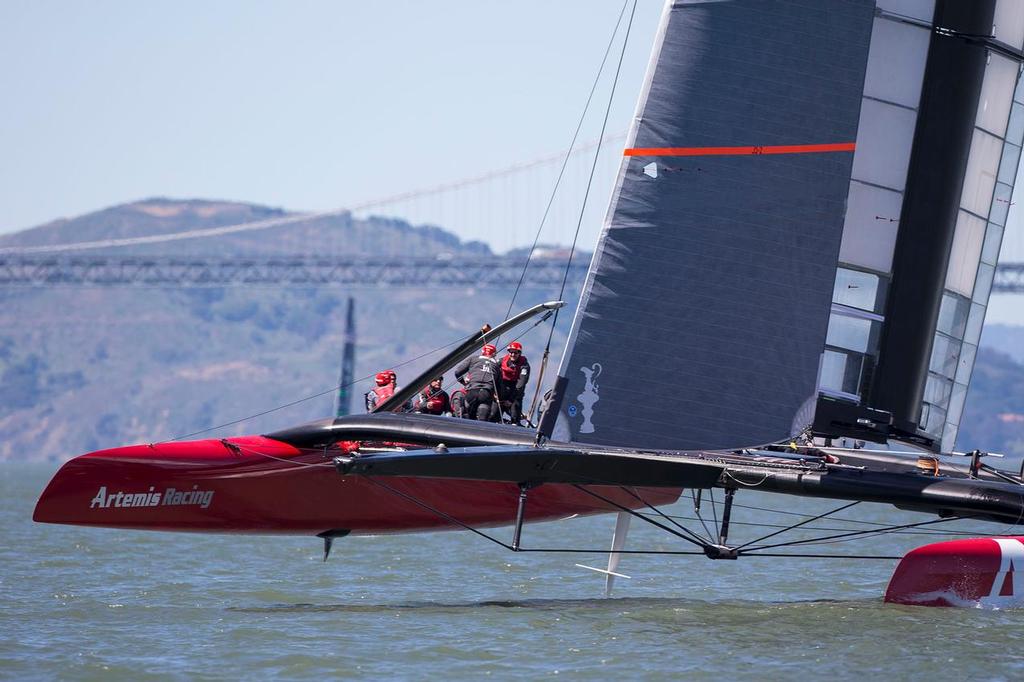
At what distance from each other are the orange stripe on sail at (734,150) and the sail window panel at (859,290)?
3.07 ft

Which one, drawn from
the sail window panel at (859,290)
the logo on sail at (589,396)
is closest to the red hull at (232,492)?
the logo on sail at (589,396)

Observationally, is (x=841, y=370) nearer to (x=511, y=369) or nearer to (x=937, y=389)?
(x=937, y=389)

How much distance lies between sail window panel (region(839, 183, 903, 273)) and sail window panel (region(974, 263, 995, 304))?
2.79 ft

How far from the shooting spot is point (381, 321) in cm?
11894

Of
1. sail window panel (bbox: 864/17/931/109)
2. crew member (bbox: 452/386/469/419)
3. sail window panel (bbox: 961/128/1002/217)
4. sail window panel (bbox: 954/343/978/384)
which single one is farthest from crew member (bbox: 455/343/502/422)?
sail window panel (bbox: 961/128/1002/217)

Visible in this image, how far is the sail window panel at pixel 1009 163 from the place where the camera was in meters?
8.08

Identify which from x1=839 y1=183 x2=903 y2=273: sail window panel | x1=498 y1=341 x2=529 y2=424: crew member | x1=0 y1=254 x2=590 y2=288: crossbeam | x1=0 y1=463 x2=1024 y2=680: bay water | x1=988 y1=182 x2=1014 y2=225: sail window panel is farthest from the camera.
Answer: x1=0 y1=254 x2=590 y2=288: crossbeam

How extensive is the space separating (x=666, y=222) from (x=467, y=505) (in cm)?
212

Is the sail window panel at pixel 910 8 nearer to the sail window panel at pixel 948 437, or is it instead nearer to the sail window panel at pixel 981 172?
the sail window panel at pixel 981 172

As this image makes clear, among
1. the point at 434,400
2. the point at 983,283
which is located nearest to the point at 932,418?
the point at 983,283

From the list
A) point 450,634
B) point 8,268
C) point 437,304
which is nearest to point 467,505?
point 450,634

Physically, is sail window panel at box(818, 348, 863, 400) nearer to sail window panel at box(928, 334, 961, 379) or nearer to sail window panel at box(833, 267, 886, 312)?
sail window panel at box(833, 267, 886, 312)

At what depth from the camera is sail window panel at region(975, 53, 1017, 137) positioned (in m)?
7.77

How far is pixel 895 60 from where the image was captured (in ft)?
24.7
